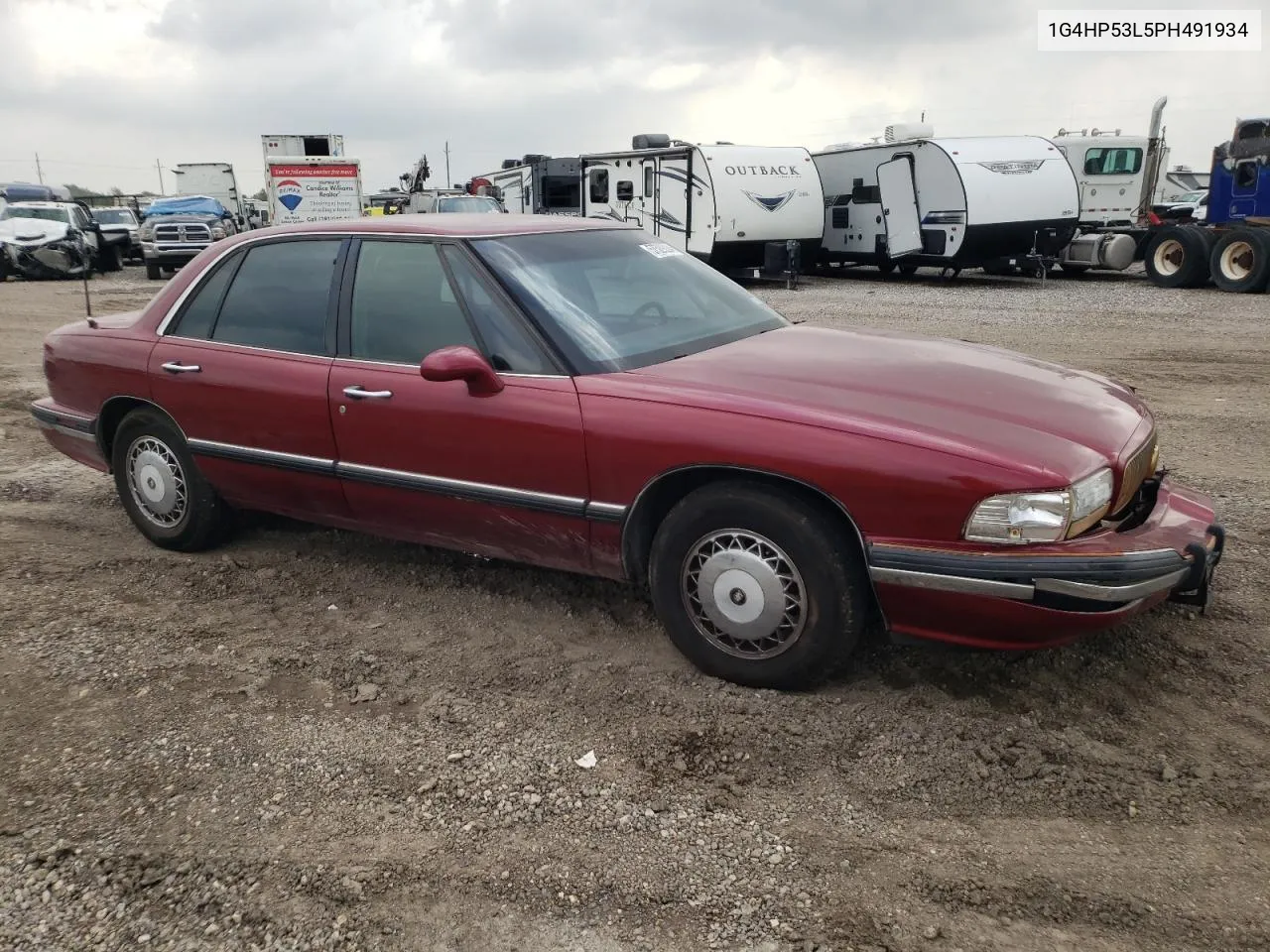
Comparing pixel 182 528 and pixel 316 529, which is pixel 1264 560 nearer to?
pixel 316 529

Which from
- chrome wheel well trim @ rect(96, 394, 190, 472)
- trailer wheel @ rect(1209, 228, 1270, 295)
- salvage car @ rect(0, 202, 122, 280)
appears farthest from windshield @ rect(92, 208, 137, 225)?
trailer wheel @ rect(1209, 228, 1270, 295)

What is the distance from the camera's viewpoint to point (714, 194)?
1756cm

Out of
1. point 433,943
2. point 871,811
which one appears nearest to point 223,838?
point 433,943

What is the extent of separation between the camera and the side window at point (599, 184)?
19.8 metres

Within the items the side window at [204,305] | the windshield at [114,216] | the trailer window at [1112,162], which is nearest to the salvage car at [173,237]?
the windshield at [114,216]

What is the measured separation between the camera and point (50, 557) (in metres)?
4.64

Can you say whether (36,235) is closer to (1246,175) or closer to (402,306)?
(402,306)

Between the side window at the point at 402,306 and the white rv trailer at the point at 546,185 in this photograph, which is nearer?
the side window at the point at 402,306

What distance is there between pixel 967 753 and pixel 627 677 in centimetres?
115

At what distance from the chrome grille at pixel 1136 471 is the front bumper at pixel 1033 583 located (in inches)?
4.3

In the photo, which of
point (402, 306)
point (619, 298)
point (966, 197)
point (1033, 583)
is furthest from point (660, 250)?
point (966, 197)

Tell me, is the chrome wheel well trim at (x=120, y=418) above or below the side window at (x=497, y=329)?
below

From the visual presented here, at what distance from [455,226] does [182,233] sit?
65.9 feet

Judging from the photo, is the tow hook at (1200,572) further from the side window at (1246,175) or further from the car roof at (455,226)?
the side window at (1246,175)
